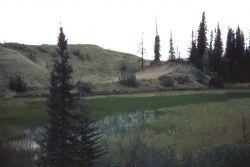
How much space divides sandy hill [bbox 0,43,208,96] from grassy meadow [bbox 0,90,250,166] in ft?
67.6

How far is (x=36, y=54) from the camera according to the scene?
3445 inches

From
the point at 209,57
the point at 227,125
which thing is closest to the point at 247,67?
the point at 209,57

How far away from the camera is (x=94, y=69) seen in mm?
87625

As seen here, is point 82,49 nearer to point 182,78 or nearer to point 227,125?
point 182,78

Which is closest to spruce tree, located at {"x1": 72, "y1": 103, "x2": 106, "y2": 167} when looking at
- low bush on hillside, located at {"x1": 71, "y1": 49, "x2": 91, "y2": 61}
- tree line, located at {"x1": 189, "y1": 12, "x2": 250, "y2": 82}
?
tree line, located at {"x1": 189, "y1": 12, "x2": 250, "y2": 82}

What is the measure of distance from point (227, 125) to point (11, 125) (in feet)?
47.8

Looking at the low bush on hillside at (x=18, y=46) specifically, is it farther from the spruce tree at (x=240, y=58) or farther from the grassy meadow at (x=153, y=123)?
the grassy meadow at (x=153, y=123)

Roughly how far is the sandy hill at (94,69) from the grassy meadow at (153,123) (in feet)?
67.6

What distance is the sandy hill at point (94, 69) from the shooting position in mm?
62112

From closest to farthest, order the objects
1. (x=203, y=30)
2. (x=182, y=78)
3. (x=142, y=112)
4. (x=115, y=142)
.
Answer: (x=115, y=142), (x=142, y=112), (x=182, y=78), (x=203, y=30)

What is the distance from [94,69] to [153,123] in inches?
2427

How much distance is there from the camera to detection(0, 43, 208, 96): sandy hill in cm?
6211

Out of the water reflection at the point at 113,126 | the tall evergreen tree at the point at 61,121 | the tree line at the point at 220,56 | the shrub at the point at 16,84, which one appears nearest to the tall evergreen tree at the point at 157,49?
the tree line at the point at 220,56

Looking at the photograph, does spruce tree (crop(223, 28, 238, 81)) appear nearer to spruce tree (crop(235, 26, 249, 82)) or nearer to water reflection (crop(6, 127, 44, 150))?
spruce tree (crop(235, 26, 249, 82))
